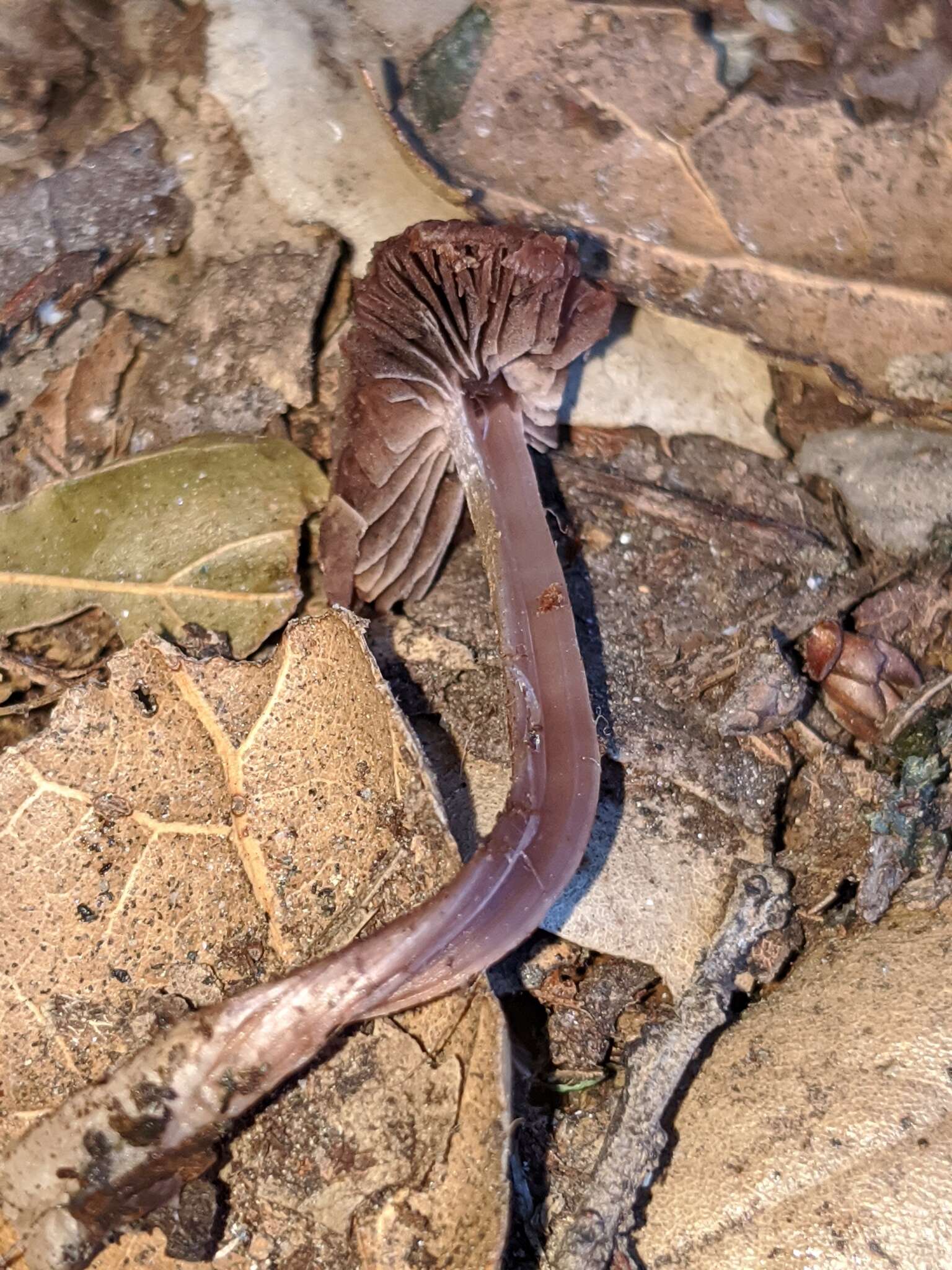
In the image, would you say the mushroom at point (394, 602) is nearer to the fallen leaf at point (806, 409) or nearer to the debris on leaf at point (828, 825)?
the debris on leaf at point (828, 825)

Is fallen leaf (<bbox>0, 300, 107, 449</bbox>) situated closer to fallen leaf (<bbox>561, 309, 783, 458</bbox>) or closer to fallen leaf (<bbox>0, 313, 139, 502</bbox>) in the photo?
fallen leaf (<bbox>0, 313, 139, 502</bbox>)

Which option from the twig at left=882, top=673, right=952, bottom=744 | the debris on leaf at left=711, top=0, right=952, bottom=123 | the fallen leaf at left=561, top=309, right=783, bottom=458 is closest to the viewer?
the debris on leaf at left=711, top=0, right=952, bottom=123

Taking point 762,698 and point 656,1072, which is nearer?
point 656,1072

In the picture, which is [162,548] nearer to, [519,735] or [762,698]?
[519,735]

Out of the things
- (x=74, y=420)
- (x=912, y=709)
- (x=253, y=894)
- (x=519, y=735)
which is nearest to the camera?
(x=253, y=894)

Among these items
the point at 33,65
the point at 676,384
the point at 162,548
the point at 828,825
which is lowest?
the point at 828,825

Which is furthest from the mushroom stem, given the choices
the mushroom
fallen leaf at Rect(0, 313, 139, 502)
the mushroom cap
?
fallen leaf at Rect(0, 313, 139, 502)

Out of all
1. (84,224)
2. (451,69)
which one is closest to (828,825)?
(451,69)

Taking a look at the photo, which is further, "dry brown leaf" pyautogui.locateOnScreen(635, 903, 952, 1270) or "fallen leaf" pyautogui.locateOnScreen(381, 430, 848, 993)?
"fallen leaf" pyautogui.locateOnScreen(381, 430, 848, 993)
